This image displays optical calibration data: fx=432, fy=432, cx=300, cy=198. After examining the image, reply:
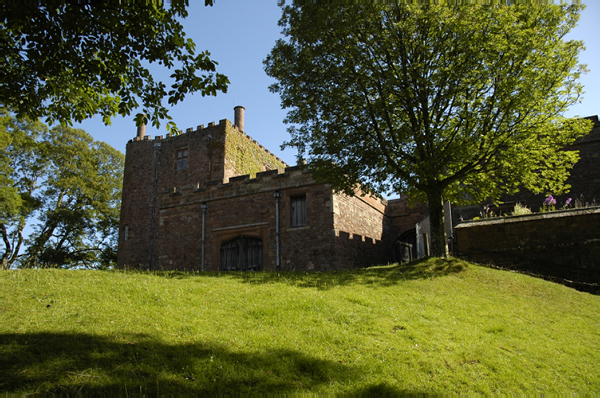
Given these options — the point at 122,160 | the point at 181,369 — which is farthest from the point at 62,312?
the point at 122,160

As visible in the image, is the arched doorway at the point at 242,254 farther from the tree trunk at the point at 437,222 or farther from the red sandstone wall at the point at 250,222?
the tree trunk at the point at 437,222

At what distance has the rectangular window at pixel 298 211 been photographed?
19328mm

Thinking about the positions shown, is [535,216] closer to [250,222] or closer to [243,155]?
[250,222]

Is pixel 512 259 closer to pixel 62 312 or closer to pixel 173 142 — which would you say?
pixel 62 312

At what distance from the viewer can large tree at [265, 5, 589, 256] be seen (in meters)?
12.7

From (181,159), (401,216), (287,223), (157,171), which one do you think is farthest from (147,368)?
(157,171)

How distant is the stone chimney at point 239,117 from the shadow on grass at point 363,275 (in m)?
19.4

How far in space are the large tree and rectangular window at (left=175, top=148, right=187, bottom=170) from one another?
16.5 metres

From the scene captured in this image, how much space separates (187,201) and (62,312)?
1507cm

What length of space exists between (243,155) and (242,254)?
11.3 meters

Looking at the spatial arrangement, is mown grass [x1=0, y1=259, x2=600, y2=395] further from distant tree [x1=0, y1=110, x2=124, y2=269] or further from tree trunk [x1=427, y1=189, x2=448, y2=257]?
distant tree [x1=0, y1=110, x2=124, y2=269]

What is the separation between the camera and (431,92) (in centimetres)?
1377

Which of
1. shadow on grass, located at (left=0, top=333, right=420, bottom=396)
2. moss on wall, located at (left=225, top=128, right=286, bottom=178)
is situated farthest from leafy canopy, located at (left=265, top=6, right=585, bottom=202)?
moss on wall, located at (left=225, top=128, right=286, bottom=178)

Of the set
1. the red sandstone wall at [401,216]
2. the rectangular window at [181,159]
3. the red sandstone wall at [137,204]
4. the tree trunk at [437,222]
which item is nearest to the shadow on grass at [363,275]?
the tree trunk at [437,222]
